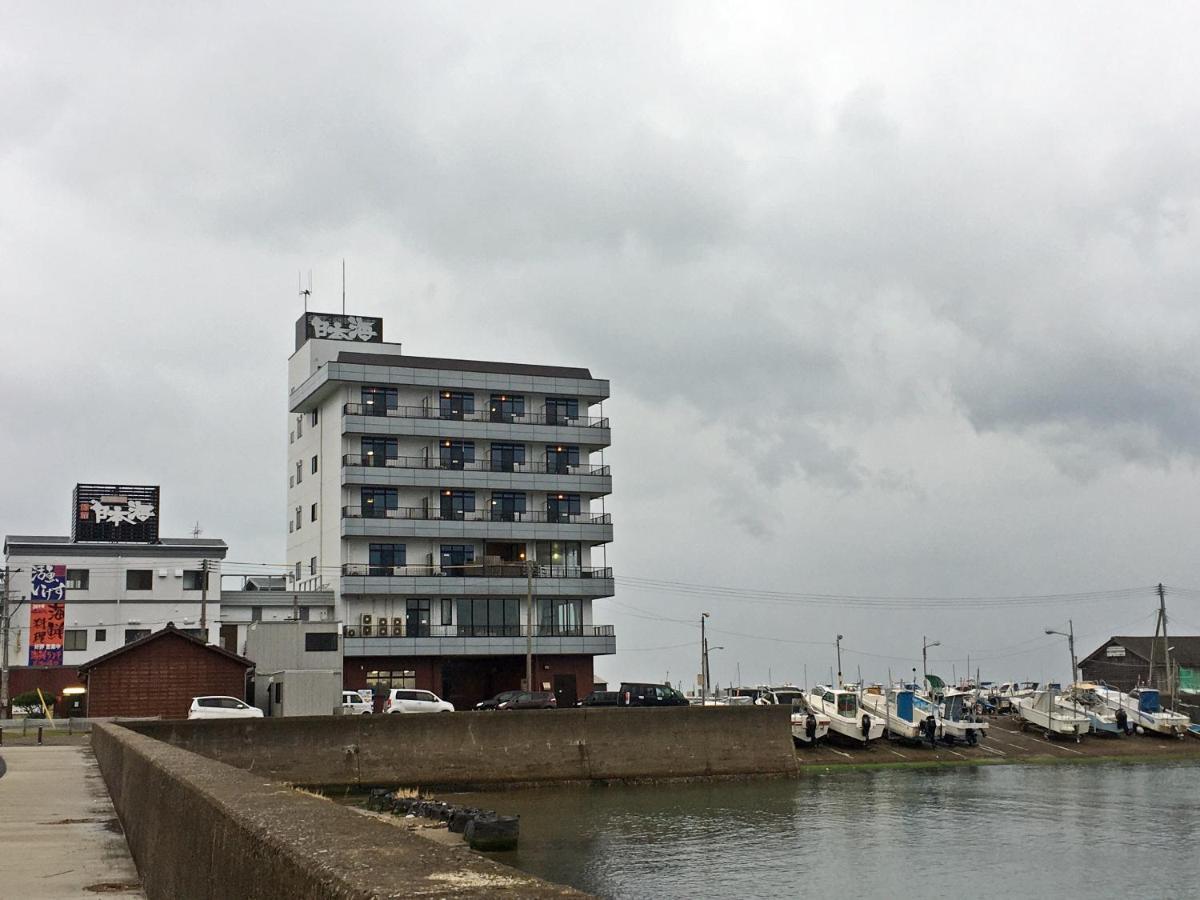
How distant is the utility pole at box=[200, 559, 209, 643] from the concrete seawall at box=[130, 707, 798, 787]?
30981 millimetres

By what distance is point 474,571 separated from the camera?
95250 millimetres

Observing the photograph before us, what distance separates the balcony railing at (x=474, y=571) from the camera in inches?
3652

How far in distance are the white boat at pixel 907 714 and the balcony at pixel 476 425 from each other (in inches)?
1175

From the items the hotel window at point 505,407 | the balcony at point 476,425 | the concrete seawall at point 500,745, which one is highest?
the hotel window at point 505,407

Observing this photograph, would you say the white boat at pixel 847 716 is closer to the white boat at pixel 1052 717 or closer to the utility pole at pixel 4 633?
the white boat at pixel 1052 717

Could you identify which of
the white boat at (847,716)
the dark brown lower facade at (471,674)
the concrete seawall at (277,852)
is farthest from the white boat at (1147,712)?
the concrete seawall at (277,852)

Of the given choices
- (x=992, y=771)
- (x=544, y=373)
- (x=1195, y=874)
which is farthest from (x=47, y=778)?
(x=544, y=373)

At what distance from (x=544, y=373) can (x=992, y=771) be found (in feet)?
151

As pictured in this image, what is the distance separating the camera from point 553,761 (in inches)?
2290

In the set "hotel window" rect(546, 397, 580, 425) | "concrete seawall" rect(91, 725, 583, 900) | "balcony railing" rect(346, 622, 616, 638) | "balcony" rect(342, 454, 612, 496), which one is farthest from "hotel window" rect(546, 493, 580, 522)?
"concrete seawall" rect(91, 725, 583, 900)

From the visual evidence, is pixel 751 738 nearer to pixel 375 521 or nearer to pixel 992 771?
pixel 992 771

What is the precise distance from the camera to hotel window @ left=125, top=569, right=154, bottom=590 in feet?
300

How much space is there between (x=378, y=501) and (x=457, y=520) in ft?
19.9

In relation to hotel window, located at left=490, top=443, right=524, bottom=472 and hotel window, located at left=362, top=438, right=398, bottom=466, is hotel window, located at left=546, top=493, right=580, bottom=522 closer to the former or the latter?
hotel window, located at left=490, top=443, right=524, bottom=472
